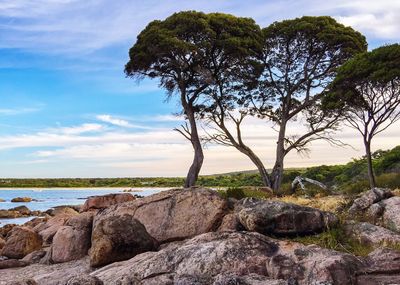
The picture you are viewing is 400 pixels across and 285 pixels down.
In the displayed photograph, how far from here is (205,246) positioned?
10.1 meters

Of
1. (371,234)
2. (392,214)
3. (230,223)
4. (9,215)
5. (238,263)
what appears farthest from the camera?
(9,215)

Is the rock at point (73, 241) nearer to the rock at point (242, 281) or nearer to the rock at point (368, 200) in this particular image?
the rock at point (368, 200)

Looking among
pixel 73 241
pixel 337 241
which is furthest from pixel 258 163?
pixel 337 241

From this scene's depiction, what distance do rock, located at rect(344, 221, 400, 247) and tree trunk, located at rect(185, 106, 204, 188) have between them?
17.8 metres

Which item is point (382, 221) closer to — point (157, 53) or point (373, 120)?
point (373, 120)

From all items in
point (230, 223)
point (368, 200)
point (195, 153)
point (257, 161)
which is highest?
point (195, 153)

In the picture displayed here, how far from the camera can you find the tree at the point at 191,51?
1193 inches

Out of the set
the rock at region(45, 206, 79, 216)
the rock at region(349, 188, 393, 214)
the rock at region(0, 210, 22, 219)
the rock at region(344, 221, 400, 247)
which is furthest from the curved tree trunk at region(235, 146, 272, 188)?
the rock at region(344, 221, 400, 247)

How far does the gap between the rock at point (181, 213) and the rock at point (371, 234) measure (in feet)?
10.6

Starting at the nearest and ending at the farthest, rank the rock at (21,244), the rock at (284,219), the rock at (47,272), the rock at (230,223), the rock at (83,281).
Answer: the rock at (83,281) < the rock at (284,219) < the rock at (47,272) < the rock at (230,223) < the rock at (21,244)

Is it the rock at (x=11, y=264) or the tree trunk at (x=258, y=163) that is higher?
the tree trunk at (x=258, y=163)

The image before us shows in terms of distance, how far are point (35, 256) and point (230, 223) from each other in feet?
23.0

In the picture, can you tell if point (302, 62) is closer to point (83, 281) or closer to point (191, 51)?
point (191, 51)

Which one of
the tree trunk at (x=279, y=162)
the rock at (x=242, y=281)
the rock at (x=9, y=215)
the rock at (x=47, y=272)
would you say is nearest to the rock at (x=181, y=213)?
the rock at (x=47, y=272)
